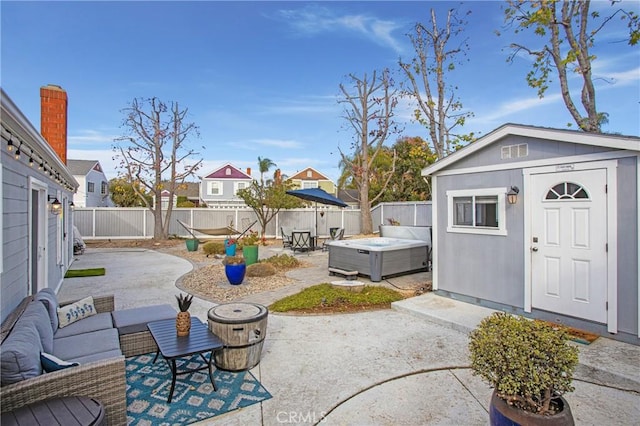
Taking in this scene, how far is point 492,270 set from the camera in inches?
209

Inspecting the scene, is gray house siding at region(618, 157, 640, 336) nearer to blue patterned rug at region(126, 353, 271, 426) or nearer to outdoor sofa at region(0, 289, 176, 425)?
blue patterned rug at region(126, 353, 271, 426)

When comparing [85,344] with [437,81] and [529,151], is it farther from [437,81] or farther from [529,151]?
[437,81]

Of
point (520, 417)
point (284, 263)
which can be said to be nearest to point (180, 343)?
point (520, 417)

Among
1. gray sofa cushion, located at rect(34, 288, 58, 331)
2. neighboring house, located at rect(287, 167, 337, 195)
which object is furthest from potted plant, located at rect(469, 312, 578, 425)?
neighboring house, located at rect(287, 167, 337, 195)

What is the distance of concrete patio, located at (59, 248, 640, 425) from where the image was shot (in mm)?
2691

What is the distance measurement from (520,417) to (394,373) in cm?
158

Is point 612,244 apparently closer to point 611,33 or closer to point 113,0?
point 611,33

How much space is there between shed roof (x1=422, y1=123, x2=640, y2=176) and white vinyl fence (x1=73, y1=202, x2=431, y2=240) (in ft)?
34.6

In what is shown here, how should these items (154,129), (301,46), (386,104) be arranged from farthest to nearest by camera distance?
(386,104) < (154,129) < (301,46)

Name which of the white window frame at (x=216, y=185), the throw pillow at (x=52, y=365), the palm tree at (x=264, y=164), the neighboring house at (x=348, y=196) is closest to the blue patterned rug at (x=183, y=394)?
the throw pillow at (x=52, y=365)

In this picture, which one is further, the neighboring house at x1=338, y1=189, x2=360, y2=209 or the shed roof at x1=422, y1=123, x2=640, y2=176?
the neighboring house at x1=338, y1=189, x2=360, y2=209

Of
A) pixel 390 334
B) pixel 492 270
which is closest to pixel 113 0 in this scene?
pixel 390 334

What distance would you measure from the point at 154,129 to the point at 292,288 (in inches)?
505

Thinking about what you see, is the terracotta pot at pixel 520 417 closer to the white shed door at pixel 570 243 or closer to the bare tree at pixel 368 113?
the white shed door at pixel 570 243
